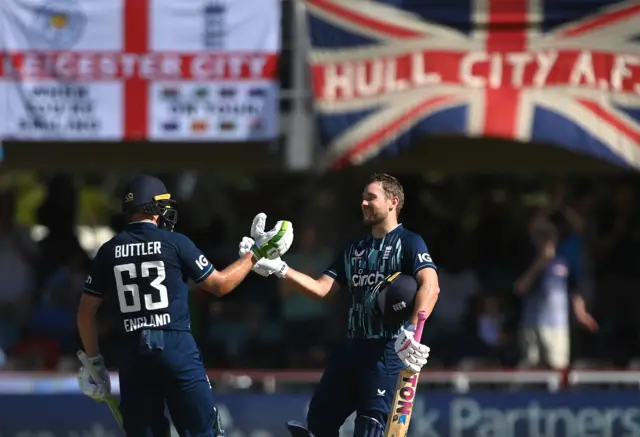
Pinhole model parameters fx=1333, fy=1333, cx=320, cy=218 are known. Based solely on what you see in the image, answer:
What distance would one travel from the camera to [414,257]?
25.6ft

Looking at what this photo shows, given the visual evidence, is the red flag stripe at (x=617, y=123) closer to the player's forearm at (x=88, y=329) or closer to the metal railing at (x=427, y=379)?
the metal railing at (x=427, y=379)

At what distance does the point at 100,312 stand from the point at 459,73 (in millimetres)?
4422

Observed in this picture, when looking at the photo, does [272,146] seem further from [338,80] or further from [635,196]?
[635,196]

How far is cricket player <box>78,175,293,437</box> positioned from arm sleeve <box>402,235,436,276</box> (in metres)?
0.95

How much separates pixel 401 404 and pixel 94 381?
199 centimetres

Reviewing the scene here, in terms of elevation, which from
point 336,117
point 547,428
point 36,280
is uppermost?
point 336,117

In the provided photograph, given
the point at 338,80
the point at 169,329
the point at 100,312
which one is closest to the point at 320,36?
the point at 338,80

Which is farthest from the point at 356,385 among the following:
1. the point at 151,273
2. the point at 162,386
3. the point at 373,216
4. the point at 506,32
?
the point at 506,32

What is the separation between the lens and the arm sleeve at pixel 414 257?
25.5ft

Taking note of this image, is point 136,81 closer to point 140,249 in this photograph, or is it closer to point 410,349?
point 140,249

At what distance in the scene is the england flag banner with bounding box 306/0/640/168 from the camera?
11.8 metres

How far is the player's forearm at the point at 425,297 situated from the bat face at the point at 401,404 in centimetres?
36

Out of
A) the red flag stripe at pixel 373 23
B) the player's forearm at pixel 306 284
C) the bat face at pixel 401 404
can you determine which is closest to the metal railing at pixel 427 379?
the red flag stripe at pixel 373 23

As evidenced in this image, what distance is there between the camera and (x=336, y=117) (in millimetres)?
11984
